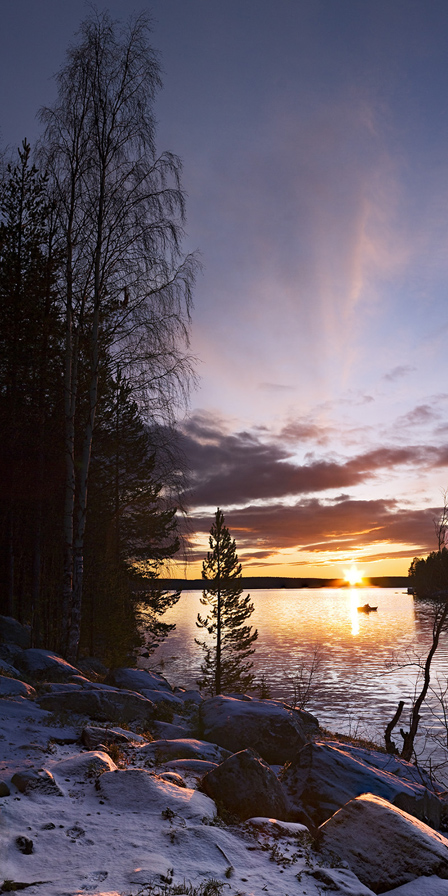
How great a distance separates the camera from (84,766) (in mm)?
5883

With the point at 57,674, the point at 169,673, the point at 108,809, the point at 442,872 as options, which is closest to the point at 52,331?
the point at 57,674

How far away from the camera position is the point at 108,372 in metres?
13.7

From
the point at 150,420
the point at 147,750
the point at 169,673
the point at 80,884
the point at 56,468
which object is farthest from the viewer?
the point at 169,673

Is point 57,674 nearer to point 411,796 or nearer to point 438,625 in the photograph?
point 411,796

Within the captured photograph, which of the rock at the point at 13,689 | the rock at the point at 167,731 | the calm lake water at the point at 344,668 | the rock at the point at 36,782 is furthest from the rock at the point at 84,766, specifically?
the calm lake water at the point at 344,668

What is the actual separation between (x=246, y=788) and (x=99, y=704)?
3.51 m

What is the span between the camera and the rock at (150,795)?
5215 mm

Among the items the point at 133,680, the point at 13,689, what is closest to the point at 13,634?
the point at 133,680

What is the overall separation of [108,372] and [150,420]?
2.03 metres

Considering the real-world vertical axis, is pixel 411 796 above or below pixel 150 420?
below

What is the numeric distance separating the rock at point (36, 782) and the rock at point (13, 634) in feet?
36.2

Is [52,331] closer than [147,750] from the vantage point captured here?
No

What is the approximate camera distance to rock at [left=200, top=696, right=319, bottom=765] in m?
8.75

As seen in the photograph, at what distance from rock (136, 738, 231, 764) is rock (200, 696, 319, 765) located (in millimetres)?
1082
